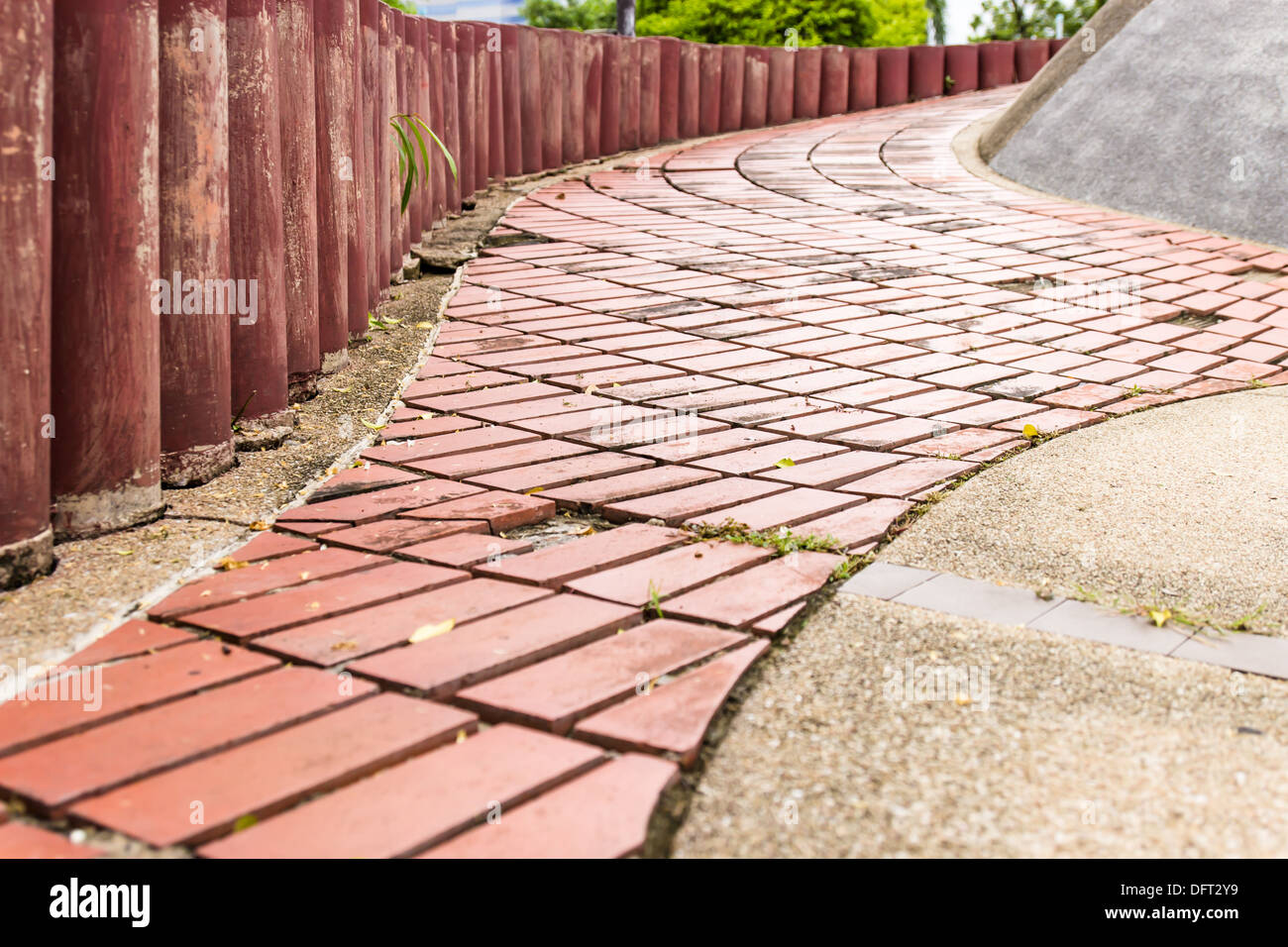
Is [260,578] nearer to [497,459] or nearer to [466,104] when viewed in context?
[497,459]

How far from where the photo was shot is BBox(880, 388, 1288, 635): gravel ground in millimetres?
2174

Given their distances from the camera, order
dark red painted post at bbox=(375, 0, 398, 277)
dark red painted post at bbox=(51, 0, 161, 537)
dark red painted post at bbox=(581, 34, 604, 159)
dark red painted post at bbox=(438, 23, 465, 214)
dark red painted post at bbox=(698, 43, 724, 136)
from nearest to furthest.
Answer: dark red painted post at bbox=(51, 0, 161, 537), dark red painted post at bbox=(375, 0, 398, 277), dark red painted post at bbox=(438, 23, 465, 214), dark red painted post at bbox=(581, 34, 604, 159), dark red painted post at bbox=(698, 43, 724, 136)

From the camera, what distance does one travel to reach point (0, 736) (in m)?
1.56

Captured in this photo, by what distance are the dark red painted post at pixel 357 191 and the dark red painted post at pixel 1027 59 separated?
9.55m

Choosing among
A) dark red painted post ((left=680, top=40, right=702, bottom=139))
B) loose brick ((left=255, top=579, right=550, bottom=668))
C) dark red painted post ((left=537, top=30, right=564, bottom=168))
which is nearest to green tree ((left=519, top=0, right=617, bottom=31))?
dark red painted post ((left=680, top=40, right=702, bottom=139))

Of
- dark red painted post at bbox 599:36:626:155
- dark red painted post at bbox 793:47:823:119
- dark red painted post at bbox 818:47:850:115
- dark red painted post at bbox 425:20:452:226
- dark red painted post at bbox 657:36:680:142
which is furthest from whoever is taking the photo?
dark red painted post at bbox 818:47:850:115

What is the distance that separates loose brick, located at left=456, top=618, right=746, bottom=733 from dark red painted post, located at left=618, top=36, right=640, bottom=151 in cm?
664

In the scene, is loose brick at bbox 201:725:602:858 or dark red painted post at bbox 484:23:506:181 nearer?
loose brick at bbox 201:725:602:858

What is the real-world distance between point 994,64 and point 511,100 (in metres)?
6.36

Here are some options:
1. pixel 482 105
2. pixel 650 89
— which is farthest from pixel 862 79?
pixel 482 105

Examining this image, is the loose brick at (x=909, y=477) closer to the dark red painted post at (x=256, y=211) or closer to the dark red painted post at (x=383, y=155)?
the dark red painted post at (x=256, y=211)

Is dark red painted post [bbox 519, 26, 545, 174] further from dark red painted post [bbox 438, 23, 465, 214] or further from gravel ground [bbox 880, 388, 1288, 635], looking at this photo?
gravel ground [bbox 880, 388, 1288, 635]

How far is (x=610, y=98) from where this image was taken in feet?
25.8
